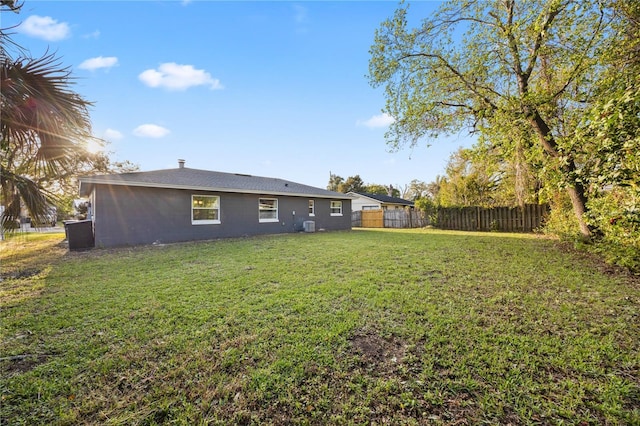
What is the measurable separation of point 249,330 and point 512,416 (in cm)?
242

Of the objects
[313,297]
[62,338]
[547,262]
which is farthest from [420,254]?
[62,338]

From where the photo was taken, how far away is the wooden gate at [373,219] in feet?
67.0

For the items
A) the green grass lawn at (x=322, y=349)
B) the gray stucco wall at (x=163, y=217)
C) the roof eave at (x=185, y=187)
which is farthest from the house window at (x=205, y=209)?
the green grass lawn at (x=322, y=349)

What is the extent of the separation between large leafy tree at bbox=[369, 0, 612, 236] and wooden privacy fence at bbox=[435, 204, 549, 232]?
19.5 feet

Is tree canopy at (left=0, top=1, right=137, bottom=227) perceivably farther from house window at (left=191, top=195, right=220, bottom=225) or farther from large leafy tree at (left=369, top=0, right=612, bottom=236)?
large leafy tree at (left=369, top=0, right=612, bottom=236)

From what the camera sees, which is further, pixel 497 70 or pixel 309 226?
pixel 309 226

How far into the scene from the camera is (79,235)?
Answer: 340 inches

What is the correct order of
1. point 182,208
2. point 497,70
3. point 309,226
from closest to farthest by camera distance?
point 497,70, point 182,208, point 309,226

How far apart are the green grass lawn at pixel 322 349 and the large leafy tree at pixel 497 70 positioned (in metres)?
4.09

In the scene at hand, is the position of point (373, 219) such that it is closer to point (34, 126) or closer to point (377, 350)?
point (377, 350)

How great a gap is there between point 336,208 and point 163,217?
33.2ft

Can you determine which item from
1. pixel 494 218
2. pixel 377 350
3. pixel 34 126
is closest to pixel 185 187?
pixel 34 126

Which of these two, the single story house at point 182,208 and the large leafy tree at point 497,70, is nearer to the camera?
the large leafy tree at point 497,70

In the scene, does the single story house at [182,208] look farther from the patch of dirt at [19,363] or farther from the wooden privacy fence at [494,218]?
the wooden privacy fence at [494,218]
